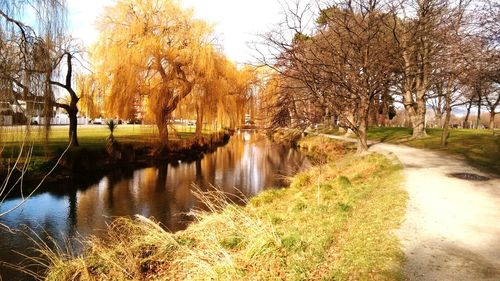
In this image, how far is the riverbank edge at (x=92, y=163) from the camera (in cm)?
1513

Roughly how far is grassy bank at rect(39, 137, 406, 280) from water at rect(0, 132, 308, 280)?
7.28 feet

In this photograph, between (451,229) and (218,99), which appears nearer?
(451,229)

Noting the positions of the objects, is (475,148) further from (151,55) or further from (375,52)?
(151,55)

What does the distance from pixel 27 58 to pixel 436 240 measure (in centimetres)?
951

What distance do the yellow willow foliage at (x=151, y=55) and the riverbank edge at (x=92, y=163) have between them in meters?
2.39

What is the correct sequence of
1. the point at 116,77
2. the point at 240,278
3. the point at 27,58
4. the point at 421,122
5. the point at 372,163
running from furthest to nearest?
1. the point at 421,122
2. the point at 116,77
3. the point at 372,163
4. the point at 27,58
5. the point at 240,278

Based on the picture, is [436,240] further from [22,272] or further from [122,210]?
[122,210]

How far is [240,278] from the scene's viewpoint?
4.73 m

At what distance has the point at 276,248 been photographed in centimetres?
529

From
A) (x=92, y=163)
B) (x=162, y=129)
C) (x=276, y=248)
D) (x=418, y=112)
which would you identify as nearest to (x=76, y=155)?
(x=92, y=163)

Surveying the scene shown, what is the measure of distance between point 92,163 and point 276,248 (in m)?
16.2

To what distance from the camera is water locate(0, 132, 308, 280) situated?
9.68 meters

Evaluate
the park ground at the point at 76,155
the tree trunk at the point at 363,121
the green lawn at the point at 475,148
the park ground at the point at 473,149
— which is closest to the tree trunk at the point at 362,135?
the tree trunk at the point at 363,121

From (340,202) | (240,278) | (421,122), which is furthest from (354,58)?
(240,278)
